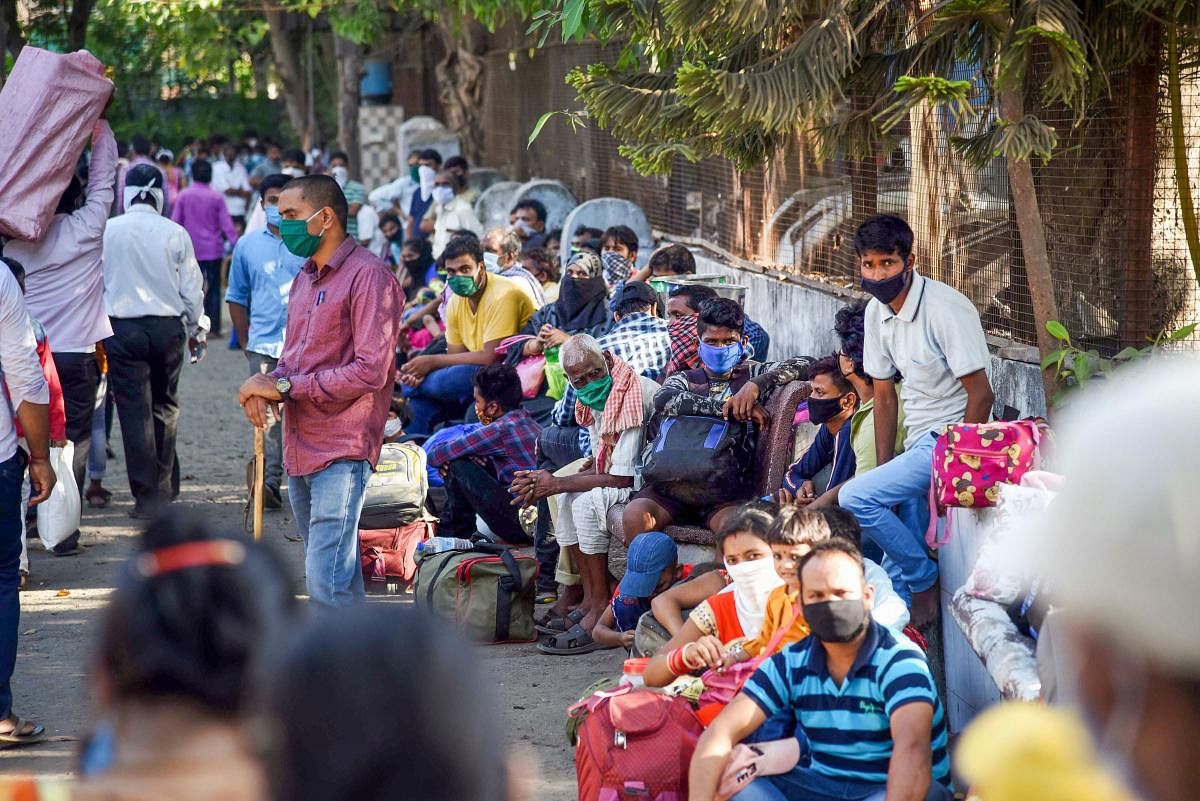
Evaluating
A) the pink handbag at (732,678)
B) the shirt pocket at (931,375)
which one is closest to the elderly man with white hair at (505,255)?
the shirt pocket at (931,375)

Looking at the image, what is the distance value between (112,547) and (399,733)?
7.31m

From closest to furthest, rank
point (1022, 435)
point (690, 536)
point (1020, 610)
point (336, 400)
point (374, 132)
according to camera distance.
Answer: point (1020, 610)
point (1022, 435)
point (336, 400)
point (690, 536)
point (374, 132)

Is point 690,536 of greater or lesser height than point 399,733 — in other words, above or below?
below

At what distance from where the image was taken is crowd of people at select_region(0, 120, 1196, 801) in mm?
1410

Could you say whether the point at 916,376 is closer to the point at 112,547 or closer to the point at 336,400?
the point at 336,400

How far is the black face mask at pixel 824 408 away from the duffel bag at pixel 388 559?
2.43 metres

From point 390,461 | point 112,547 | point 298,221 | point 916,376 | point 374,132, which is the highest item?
point 374,132

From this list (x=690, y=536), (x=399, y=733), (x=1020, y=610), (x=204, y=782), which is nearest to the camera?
(x=399, y=733)

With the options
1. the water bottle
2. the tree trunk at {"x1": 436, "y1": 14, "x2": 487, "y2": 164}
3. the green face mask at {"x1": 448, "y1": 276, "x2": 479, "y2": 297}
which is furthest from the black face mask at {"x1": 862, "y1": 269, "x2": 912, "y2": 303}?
the tree trunk at {"x1": 436, "y1": 14, "x2": 487, "y2": 164}

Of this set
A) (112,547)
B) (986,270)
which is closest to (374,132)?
(112,547)

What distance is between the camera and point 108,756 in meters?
1.72

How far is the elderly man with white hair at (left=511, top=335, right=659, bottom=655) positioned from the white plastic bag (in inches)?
83.3

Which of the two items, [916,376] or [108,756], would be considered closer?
[108,756]

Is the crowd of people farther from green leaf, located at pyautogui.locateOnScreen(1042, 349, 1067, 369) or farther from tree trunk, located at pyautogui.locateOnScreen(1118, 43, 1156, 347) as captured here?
tree trunk, located at pyautogui.locateOnScreen(1118, 43, 1156, 347)
